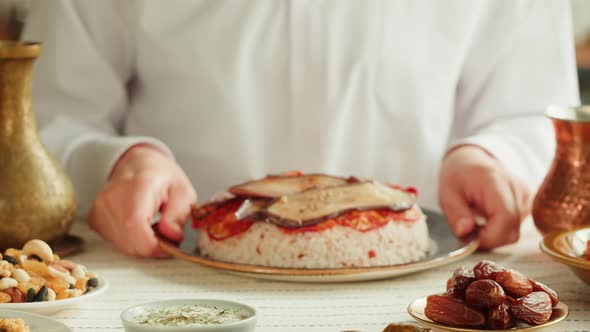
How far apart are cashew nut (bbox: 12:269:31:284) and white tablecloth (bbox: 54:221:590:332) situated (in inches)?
2.0

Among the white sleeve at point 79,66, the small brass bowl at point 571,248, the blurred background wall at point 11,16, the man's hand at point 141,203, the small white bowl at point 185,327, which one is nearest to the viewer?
the small white bowl at point 185,327

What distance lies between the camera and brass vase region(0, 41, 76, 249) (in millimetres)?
1177

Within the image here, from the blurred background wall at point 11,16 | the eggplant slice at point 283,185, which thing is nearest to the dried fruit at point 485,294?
the eggplant slice at point 283,185

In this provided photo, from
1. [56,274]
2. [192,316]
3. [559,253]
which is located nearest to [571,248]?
[559,253]

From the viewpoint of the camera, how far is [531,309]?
900 mm

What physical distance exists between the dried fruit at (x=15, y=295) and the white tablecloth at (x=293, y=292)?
0.05 m

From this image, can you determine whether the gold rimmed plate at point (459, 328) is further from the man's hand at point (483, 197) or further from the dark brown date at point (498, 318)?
the man's hand at point (483, 197)

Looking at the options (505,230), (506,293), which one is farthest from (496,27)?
(506,293)

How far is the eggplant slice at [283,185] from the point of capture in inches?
48.7

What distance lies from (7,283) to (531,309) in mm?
545

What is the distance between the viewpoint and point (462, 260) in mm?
1287

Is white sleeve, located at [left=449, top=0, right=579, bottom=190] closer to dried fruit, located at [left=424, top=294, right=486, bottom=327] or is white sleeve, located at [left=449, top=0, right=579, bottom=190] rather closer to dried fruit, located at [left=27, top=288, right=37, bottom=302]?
dried fruit, located at [left=424, top=294, right=486, bottom=327]

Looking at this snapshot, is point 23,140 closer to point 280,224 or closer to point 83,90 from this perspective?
point 280,224

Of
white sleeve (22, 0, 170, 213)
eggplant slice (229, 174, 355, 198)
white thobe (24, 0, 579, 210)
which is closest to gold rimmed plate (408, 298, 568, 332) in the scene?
eggplant slice (229, 174, 355, 198)
